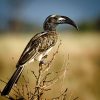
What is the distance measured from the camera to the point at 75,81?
18.3 m

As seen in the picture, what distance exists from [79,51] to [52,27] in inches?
464

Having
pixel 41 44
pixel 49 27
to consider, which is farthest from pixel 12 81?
pixel 49 27

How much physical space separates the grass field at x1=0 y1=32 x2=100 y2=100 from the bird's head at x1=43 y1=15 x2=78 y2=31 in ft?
23.8

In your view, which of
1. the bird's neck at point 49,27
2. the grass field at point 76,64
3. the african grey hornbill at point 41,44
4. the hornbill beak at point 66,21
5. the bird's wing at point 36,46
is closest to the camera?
the african grey hornbill at point 41,44

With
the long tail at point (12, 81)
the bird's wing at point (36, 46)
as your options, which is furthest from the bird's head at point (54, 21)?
the long tail at point (12, 81)

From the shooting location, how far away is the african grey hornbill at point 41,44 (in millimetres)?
8000

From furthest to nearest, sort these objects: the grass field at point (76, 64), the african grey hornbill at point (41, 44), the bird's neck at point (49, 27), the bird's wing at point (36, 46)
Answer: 1. the grass field at point (76, 64)
2. the bird's neck at point (49, 27)
3. the bird's wing at point (36, 46)
4. the african grey hornbill at point (41, 44)

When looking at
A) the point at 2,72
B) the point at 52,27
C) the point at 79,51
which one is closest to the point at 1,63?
the point at 2,72

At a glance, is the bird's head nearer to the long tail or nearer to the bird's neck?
the bird's neck

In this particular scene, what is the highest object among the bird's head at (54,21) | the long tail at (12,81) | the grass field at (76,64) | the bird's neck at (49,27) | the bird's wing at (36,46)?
the bird's head at (54,21)

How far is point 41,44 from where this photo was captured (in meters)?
8.59

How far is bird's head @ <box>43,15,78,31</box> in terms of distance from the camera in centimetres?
831

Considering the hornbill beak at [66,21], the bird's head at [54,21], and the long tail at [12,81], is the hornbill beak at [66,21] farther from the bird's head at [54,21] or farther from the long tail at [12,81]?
the long tail at [12,81]

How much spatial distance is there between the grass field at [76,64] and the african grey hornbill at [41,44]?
7.26m
